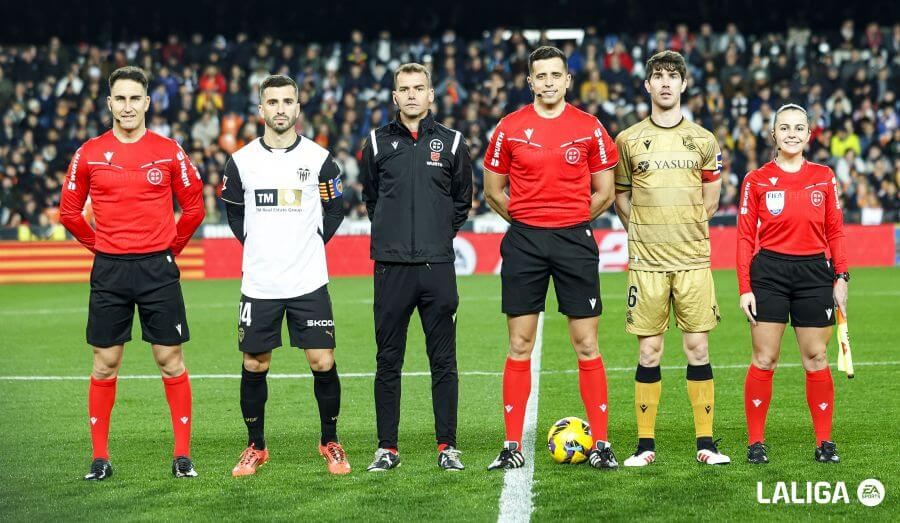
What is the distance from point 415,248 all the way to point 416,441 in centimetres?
150

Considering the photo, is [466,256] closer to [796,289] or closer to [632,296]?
[632,296]

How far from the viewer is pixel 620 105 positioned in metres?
24.7

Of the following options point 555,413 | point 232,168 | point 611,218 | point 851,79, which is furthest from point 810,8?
point 232,168

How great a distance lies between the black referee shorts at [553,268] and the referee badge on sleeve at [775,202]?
102cm

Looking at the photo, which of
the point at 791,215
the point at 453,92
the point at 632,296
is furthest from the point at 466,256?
the point at 791,215

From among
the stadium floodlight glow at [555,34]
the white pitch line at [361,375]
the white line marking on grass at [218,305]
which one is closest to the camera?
the white pitch line at [361,375]

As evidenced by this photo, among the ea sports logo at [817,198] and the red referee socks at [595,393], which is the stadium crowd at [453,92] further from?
the ea sports logo at [817,198]

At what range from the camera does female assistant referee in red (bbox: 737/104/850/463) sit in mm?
6531

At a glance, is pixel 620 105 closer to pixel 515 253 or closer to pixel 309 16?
pixel 309 16

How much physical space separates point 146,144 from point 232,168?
496mm

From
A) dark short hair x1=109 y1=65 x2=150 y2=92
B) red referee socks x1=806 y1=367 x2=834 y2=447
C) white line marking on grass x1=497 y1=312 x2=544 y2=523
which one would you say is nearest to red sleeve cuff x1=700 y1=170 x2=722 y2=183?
red referee socks x1=806 y1=367 x2=834 y2=447

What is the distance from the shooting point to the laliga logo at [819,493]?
5742 millimetres

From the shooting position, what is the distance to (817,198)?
6531 mm

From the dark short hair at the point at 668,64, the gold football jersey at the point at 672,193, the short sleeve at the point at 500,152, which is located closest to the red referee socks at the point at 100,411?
the short sleeve at the point at 500,152
